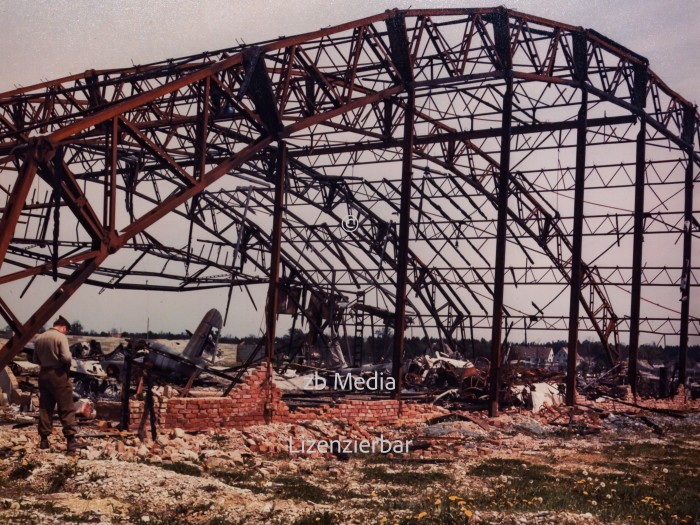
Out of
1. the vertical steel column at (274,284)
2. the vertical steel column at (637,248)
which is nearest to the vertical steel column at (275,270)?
the vertical steel column at (274,284)

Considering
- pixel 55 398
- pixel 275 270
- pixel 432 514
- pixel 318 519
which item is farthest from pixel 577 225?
pixel 318 519

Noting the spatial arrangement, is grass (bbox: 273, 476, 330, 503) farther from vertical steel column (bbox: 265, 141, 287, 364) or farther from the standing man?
vertical steel column (bbox: 265, 141, 287, 364)

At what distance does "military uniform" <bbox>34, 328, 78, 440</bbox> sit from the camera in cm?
1115

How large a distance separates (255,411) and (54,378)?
6065 millimetres

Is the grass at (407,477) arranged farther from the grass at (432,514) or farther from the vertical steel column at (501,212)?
the vertical steel column at (501,212)

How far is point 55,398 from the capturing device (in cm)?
1130

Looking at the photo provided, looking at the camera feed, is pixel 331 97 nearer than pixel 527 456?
No

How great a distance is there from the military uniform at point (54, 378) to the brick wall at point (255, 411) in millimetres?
2608

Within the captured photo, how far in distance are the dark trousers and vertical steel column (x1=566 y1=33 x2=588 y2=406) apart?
14.6 metres

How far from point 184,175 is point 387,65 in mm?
6953

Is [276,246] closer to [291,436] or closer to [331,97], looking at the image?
[331,97]

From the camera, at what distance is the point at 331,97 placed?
729 inches

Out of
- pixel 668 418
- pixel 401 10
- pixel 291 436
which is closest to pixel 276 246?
pixel 291 436

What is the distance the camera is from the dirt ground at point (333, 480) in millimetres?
8578
